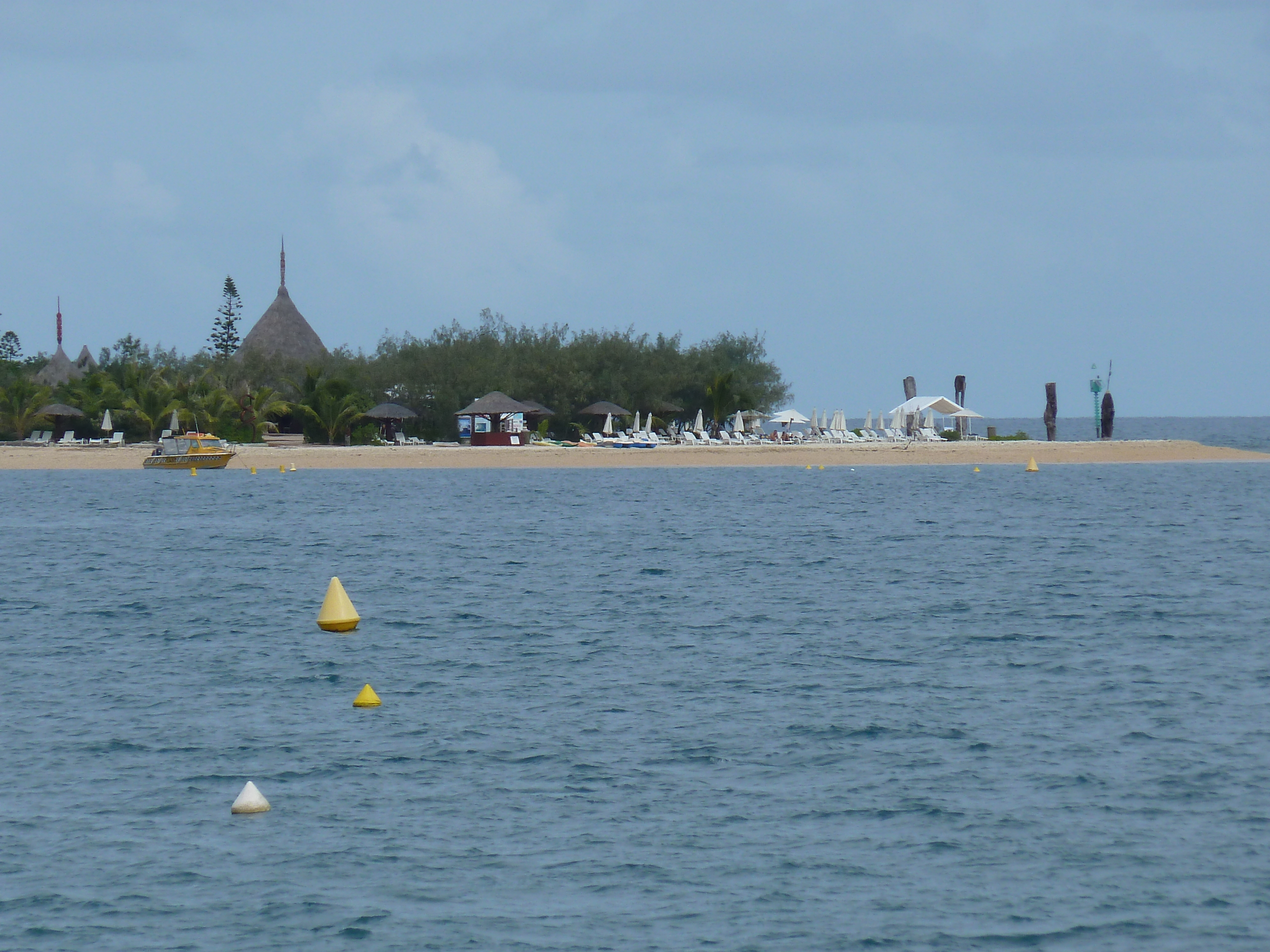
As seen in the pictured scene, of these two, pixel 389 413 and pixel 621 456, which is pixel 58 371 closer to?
pixel 389 413

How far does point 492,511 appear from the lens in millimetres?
46875

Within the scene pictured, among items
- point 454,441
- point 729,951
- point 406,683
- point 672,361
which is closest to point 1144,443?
point 672,361

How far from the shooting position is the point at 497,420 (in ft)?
236

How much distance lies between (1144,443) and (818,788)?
72.3 m

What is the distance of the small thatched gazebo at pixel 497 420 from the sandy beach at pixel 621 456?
209 cm

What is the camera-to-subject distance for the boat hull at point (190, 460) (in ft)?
203

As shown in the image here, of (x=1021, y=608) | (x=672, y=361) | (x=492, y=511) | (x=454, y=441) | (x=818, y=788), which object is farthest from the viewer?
(x=672, y=361)

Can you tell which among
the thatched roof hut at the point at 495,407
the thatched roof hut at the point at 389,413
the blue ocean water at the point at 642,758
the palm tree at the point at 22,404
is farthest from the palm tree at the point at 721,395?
the blue ocean water at the point at 642,758

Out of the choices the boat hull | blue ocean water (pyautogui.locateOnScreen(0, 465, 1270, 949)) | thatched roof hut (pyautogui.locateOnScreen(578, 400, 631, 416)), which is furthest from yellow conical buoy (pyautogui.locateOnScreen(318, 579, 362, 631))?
thatched roof hut (pyautogui.locateOnScreen(578, 400, 631, 416))

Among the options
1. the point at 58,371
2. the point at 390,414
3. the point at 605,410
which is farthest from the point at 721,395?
the point at 58,371

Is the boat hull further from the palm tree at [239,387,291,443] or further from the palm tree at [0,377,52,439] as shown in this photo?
the palm tree at [0,377,52,439]

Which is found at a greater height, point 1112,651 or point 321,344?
point 321,344

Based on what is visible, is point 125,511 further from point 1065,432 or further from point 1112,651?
point 1065,432

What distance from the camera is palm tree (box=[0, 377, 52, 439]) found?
68.5m
